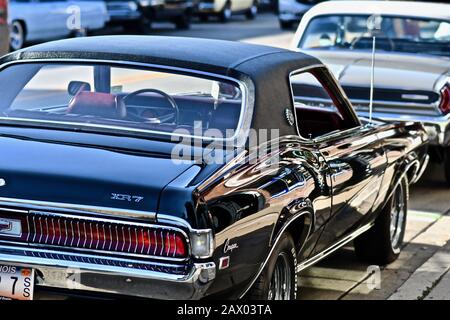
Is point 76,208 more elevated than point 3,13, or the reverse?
point 76,208

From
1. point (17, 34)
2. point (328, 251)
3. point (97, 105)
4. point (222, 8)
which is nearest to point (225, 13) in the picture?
point (222, 8)

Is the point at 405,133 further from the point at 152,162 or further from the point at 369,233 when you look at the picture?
the point at 152,162

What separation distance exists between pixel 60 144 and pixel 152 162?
0.52 m

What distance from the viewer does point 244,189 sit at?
197 inches

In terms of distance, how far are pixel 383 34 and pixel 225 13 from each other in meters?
26.1

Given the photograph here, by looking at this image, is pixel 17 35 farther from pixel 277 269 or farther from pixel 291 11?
pixel 277 269

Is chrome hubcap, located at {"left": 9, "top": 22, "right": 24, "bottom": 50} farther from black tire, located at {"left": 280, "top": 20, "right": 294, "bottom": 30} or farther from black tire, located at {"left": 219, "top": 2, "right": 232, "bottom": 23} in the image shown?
black tire, located at {"left": 219, "top": 2, "right": 232, "bottom": 23}

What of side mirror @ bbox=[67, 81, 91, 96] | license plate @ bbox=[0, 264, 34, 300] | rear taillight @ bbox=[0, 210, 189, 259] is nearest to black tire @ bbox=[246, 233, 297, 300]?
rear taillight @ bbox=[0, 210, 189, 259]

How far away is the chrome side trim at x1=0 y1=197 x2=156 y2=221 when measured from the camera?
15.1 ft

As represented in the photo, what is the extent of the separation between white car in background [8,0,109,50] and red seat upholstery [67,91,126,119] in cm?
1720

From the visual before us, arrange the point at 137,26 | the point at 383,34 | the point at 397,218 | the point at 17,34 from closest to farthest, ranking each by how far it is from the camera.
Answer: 1. the point at 397,218
2. the point at 383,34
3. the point at 17,34
4. the point at 137,26

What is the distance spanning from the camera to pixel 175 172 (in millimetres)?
4809

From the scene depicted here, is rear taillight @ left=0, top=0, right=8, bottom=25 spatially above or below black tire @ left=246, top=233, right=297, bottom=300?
below

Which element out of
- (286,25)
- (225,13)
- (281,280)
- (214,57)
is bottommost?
(225,13)
